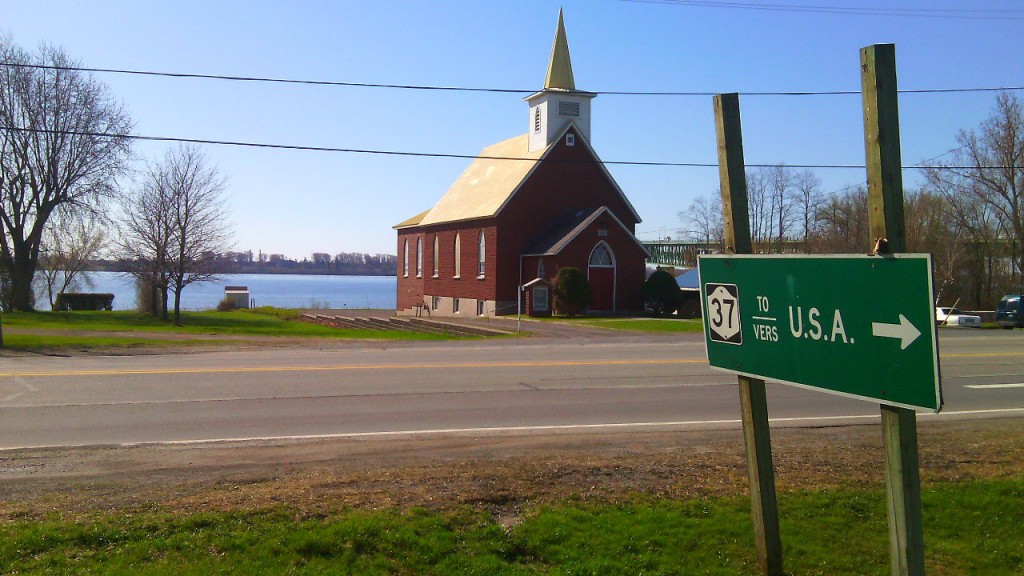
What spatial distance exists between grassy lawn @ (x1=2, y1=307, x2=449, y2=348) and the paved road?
5.66m

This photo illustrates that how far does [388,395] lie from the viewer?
1410cm

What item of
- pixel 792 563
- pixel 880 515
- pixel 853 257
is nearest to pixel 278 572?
pixel 792 563

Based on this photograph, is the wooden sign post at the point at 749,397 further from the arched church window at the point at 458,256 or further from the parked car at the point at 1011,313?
the arched church window at the point at 458,256

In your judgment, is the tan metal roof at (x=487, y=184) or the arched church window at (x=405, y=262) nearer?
the tan metal roof at (x=487, y=184)

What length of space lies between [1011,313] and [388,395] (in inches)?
1458

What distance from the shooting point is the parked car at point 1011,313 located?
40.6 meters

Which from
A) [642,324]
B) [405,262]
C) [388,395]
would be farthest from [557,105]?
[388,395]

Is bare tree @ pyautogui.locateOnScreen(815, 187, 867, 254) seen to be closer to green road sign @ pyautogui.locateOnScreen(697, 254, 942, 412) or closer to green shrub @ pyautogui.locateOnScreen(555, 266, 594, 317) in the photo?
green shrub @ pyautogui.locateOnScreen(555, 266, 594, 317)

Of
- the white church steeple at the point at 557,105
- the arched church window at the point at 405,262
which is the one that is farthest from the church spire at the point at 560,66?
the arched church window at the point at 405,262

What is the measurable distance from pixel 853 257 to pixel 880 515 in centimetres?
347

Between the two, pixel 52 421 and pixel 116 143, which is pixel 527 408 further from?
pixel 116 143

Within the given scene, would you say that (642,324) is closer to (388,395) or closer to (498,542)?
(388,395)

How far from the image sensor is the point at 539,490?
24.7 ft

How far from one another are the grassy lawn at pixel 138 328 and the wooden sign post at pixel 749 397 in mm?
21627
